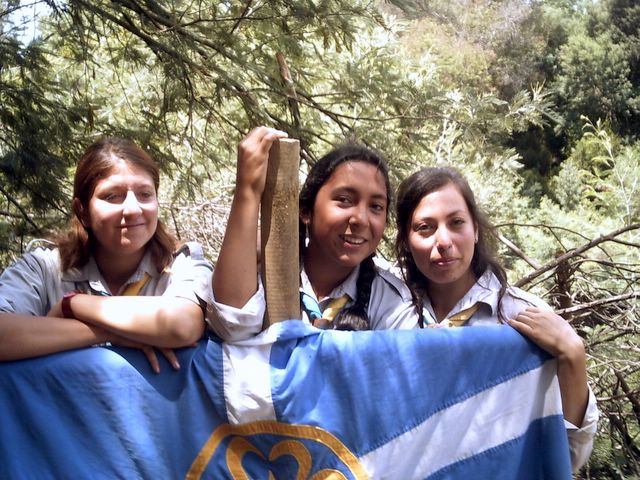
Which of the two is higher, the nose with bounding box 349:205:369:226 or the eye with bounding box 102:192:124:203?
the eye with bounding box 102:192:124:203

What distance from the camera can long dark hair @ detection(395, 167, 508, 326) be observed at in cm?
200

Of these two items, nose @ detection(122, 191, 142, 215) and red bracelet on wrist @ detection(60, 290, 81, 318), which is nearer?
red bracelet on wrist @ detection(60, 290, 81, 318)

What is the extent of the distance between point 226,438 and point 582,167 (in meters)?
16.7

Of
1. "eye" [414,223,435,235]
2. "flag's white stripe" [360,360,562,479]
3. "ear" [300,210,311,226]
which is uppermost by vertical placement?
"ear" [300,210,311,226]

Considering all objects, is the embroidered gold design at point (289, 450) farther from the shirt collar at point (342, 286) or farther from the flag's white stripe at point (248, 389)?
the shirt collar at point (342, 286)

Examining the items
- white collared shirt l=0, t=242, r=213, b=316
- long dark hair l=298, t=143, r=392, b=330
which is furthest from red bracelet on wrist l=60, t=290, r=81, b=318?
long dark hair l=298, t=143, r=392, b=330

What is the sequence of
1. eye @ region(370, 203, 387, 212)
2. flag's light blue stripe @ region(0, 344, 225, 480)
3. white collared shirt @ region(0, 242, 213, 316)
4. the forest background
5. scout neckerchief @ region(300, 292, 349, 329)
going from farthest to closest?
1. the forest background
2. eye @ region(370, 203, 387, 212)
3. scout neckerchief @ region(300, 292, 349, 329)
4. white collared shirt @ region(0, 242, 213, 316)
5. flag's light blue stripe @ region(0, 344, 225, 480)

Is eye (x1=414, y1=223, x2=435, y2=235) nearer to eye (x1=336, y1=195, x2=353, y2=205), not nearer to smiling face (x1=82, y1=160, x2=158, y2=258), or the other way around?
eye (x1=336, y1=195, x2=353, y2=205)

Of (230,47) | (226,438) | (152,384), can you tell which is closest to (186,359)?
(152,384)

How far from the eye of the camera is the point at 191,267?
182cm

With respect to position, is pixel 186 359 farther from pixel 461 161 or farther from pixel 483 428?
pixel 461 161

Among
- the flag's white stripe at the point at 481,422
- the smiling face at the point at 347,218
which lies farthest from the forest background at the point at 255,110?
the flag's white stripe at the point at 481,422

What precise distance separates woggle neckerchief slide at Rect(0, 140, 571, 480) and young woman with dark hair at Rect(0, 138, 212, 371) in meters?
0.06

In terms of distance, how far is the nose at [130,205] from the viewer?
1819 millimetres
